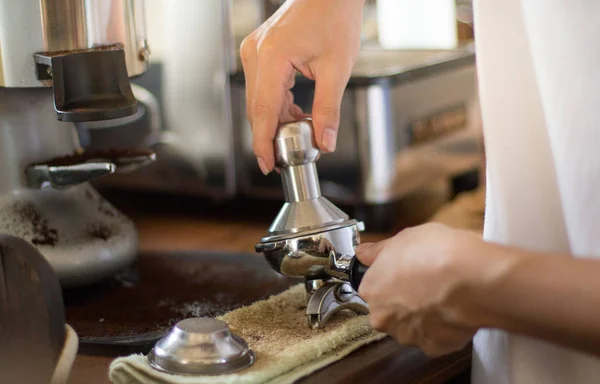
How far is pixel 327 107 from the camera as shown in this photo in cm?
67

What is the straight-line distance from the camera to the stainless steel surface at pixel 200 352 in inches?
21.9

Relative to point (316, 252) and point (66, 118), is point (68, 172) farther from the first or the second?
point (316, 252)

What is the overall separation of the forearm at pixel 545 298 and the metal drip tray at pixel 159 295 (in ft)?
0.90

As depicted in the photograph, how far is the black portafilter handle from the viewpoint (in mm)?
593

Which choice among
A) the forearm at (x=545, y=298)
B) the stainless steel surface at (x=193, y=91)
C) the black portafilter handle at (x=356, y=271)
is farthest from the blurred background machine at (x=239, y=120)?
the forearm at (x=545, y=298)

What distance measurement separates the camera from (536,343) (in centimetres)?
59

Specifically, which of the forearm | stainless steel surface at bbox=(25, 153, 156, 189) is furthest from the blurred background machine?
the forearm

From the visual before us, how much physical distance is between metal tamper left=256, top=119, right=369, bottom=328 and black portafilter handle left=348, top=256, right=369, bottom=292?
0.01m

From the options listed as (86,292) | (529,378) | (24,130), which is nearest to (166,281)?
(86,292)

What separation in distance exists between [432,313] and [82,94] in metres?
0.31

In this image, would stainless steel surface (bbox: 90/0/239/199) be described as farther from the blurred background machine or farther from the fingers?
the fingers

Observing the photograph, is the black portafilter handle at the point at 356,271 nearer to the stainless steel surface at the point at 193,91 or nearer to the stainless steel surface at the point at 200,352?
the stainless steel surface at the point at 200,352

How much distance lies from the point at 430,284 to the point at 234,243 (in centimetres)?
63

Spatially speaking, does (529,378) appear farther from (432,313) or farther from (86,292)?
(86,292)
